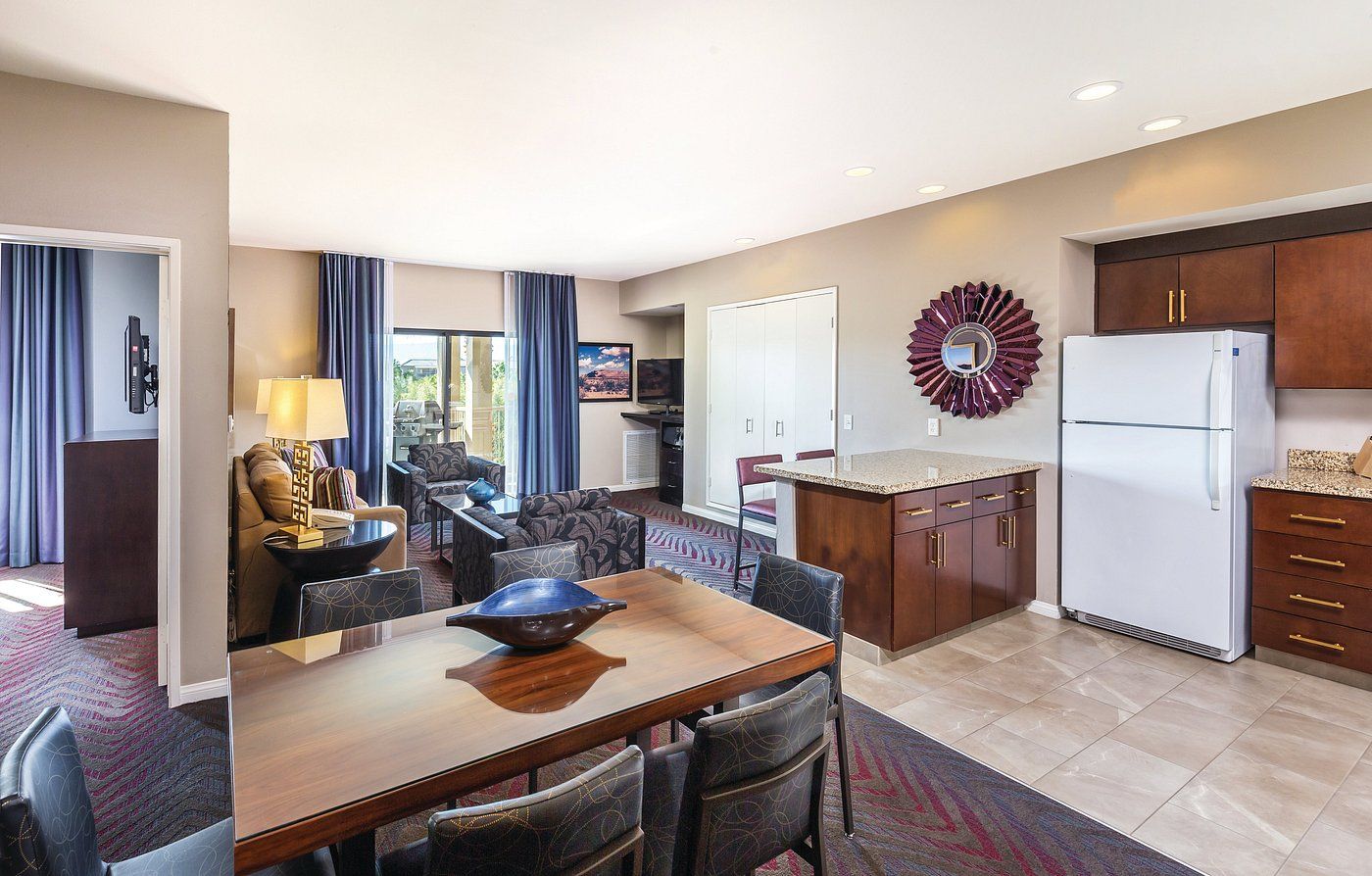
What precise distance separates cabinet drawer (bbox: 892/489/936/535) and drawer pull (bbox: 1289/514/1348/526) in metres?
1.65

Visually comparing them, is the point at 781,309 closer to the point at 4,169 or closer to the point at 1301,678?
the point at 1301,678

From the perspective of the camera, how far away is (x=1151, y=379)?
3475 millimetres

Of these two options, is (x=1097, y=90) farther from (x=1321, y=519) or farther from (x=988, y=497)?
(x=1321, y=519)

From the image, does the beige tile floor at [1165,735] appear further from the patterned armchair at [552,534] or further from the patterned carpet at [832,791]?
the patterned armchair at [552,534]

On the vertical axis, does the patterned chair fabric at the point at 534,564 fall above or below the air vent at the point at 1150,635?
above

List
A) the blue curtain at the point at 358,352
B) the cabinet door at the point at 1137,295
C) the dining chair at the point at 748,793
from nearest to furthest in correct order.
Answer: the dining chair at the point at 748,793 < the cabinet door at the point at 1137,295 < the blue curtain at the point at 358,352

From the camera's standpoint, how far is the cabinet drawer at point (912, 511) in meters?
3.21

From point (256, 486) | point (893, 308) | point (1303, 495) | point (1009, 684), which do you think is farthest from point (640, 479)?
point (1303, 495)

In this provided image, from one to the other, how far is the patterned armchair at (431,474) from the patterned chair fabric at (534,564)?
360cm

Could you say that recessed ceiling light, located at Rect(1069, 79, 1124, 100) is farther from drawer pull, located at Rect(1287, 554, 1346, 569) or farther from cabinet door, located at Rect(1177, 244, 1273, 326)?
drawer pull, located at Rect(1287, 554, 1346, 569)

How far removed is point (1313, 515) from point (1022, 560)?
1314 mm

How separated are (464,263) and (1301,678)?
706cm

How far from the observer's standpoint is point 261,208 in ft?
15.4

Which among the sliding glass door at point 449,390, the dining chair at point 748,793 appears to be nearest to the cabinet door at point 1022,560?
the dining chair at point 748,793
